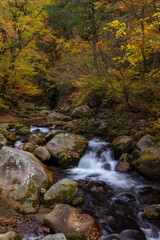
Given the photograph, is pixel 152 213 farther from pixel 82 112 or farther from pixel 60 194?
pixel 82 112

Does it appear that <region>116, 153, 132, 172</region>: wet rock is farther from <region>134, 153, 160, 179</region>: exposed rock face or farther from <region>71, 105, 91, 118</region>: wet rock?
→ <region>71, 105, 91, 118</region>: wet rock

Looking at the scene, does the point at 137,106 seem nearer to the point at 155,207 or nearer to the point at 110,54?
the point at 110,54

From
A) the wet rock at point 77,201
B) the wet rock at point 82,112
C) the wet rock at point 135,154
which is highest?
the wet rock at point 82,112

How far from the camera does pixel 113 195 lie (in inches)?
213

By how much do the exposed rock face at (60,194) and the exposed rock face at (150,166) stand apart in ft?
Result: 9.18

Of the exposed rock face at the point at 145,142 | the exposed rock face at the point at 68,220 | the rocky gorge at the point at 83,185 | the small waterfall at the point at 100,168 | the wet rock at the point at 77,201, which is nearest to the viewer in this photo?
the exposed rock face at the point at 68,220

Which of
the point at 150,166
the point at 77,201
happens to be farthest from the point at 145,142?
the point at 77,201

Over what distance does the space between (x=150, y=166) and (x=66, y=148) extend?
11.7 ft

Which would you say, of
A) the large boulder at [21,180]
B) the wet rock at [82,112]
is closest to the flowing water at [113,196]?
the large boulder at [21,180]

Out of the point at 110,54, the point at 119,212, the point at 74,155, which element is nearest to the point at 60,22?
the point at 110,54

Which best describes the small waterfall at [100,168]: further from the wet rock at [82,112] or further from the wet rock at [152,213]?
the wet rock at [82,112]

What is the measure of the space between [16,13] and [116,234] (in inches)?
572

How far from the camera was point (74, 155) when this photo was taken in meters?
7.51

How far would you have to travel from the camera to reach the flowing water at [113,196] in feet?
13.0
